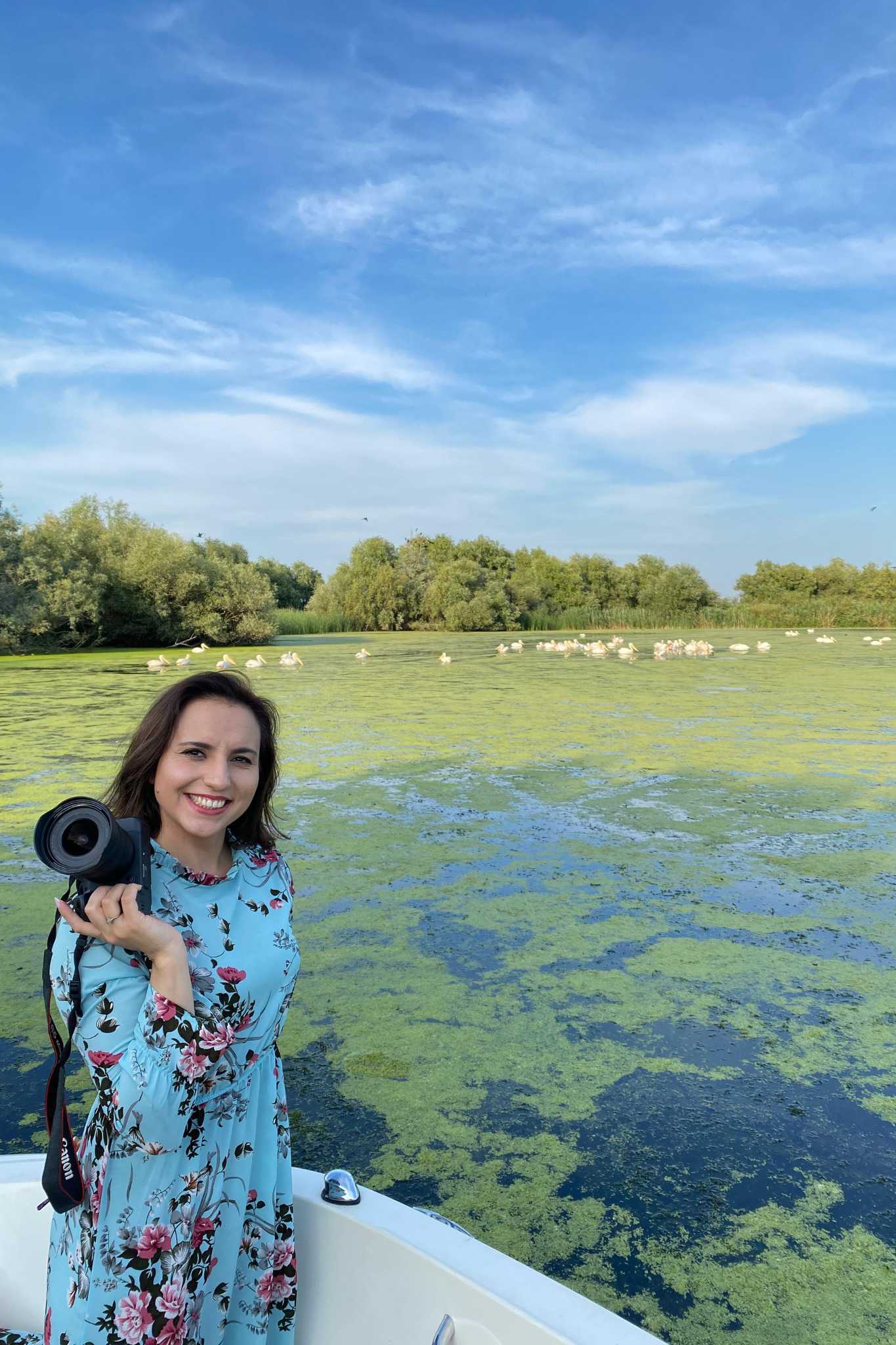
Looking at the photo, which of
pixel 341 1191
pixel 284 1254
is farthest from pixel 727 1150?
pixel 284 1254

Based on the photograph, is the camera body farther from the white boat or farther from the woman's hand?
the white boat

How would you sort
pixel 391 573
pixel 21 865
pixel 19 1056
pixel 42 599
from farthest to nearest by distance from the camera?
pixel 391 573 < pixel 42 599 < pixel 21 865 < pixel 19 1056

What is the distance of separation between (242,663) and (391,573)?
15341 mm

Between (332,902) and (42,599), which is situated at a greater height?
(42,599)

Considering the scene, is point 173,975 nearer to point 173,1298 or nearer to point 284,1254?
point 173,1298

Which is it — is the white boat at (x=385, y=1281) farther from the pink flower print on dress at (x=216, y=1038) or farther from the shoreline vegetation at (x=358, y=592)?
the shoreline vegetation at (x=358, y=592)

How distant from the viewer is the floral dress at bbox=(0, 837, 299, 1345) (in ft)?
3.08

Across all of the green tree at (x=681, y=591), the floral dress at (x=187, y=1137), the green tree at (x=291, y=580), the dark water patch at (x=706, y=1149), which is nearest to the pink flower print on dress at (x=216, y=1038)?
the floral dress at (x=187, y=1137)

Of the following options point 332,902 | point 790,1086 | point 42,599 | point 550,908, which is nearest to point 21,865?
point 332,902

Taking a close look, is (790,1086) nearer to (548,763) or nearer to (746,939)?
(746,939)

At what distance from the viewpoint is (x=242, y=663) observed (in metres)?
14.4

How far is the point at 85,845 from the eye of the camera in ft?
2.93

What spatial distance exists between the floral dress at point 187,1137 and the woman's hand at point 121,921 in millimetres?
42

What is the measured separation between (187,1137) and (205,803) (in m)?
0.36
